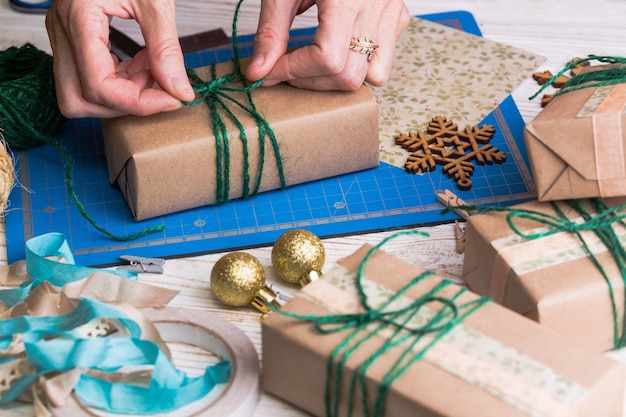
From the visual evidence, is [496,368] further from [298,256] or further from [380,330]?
[298,256]

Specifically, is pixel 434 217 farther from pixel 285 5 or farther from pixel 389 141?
pixel 285 5

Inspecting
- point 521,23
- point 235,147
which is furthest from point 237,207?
point 521,23

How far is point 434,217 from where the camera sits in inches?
51.7

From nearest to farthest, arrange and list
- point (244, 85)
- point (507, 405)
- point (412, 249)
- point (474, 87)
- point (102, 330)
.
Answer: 1. point (507, 405)
2. point (102, 330)
3. point (412, 249)
4. point (244, 85)
5. point (474, 87)

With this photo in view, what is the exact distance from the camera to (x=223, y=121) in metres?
1.30

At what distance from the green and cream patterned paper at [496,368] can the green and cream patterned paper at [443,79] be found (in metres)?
0.49

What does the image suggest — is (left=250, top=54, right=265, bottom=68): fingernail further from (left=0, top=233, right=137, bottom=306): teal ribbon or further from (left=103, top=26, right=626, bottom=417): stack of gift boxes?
(left=0, top=233, right=137, bottom=306): teal ribbon

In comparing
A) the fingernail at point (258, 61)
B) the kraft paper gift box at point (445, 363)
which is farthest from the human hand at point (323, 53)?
the kraft paper gift box at point (445, 363)

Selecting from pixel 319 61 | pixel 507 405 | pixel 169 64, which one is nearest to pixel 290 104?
pixel 319 61

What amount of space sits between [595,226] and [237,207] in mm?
508

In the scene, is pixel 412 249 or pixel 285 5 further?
pixel 285 5

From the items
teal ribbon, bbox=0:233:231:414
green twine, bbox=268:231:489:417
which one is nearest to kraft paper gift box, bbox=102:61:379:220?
teal ribbon, bbox=0:233:231:414

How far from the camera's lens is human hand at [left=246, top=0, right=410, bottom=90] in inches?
52.1

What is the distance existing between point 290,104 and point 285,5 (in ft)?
0.55
